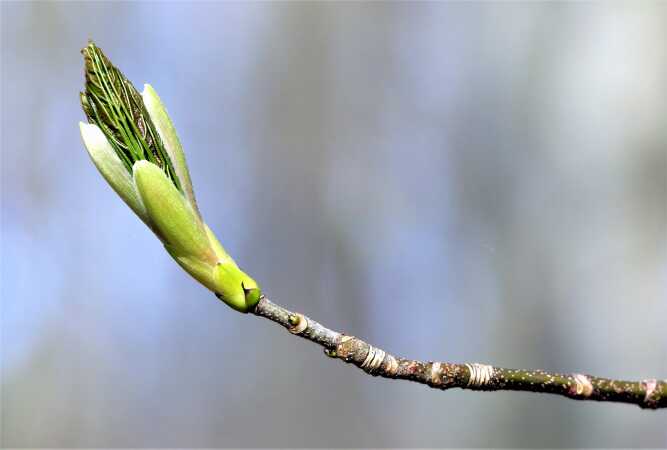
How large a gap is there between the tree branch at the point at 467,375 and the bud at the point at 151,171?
34 mm

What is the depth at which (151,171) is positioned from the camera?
0.32 m

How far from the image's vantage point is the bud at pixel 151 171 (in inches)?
12.6

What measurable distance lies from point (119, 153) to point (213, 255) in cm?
8

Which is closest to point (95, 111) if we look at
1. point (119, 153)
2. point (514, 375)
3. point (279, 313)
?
point (119, 153)

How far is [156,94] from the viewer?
360 millimetres

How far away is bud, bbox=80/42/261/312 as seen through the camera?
1.05ft

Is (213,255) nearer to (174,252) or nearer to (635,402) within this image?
(174,252)

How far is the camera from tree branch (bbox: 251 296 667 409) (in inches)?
11.7

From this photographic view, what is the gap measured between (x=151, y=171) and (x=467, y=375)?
20 cm

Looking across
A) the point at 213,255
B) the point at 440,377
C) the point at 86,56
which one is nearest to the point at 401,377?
the point at 440,377

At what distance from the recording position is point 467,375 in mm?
318

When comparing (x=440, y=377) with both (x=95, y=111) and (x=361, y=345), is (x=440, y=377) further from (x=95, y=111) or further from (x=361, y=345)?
(x=95, y=111)

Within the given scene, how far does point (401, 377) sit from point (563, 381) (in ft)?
0.27

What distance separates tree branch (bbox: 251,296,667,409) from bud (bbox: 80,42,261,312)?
0.11 feet
